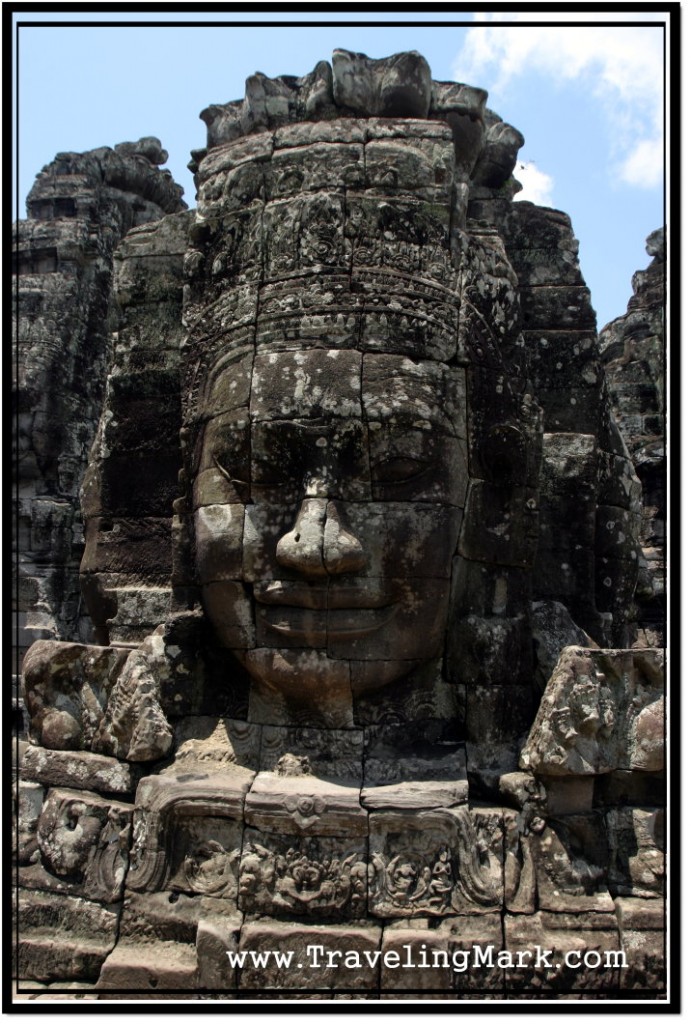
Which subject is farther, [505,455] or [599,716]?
[505,455]

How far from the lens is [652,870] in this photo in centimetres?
418

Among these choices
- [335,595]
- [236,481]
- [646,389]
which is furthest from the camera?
[646,389]

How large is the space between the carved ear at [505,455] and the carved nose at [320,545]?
3.02 ft

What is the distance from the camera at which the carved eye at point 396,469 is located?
14.3 feet

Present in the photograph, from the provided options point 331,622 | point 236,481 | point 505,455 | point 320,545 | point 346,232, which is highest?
point 346,232

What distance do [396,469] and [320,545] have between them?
0.56 metres

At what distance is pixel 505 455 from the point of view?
467 cm

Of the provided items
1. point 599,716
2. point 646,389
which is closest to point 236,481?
point 599,716

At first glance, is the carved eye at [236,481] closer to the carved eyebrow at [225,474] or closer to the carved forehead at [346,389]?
the carved eyebrow at [225,474]

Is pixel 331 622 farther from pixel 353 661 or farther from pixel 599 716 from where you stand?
A: pixel 599 716

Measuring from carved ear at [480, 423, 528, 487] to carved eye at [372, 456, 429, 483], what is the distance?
0.45 meters

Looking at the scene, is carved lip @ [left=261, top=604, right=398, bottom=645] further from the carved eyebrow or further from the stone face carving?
the carved eyebrow

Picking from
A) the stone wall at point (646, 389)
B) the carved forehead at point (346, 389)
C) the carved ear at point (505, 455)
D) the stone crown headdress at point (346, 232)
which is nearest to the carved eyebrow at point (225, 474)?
the carved forehead at point (346, 389)

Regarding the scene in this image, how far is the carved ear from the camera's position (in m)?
4.64
